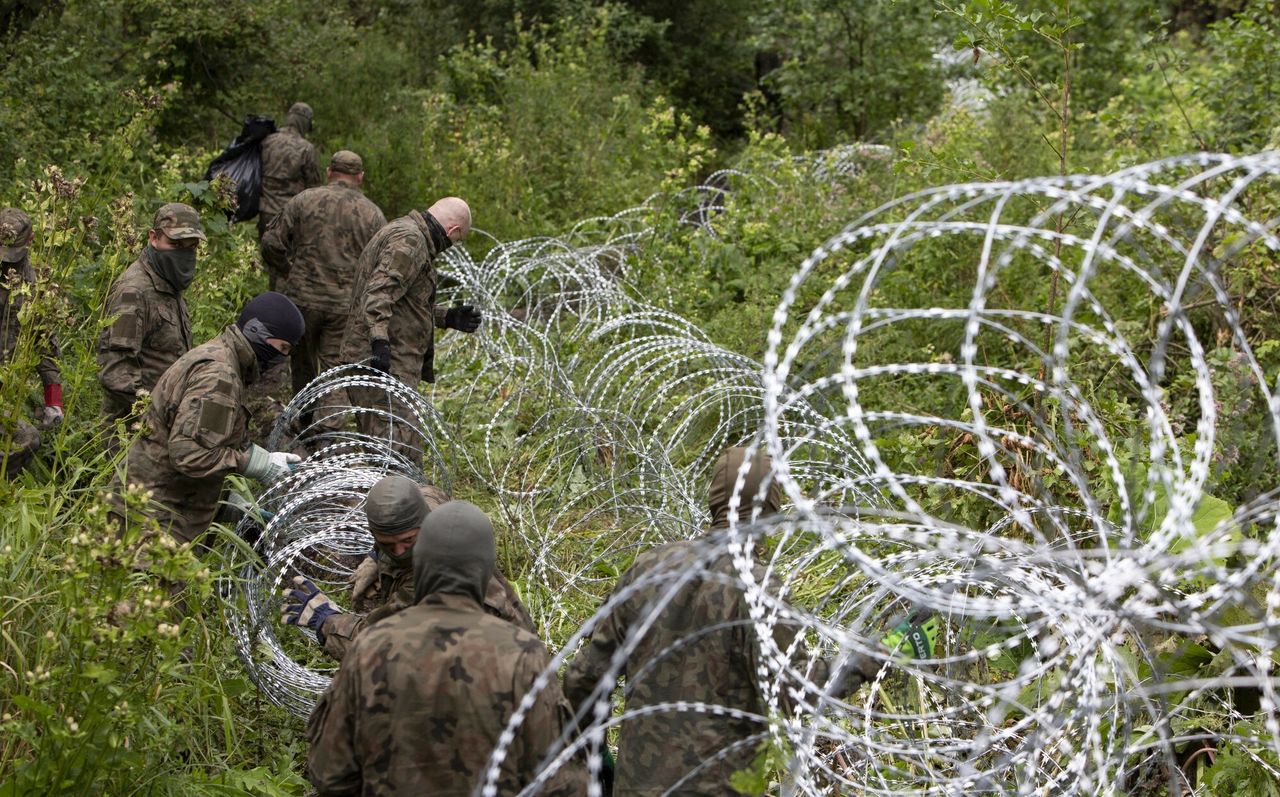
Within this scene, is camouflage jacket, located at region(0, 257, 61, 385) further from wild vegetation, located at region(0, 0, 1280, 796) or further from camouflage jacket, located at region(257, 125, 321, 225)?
camouflage jacket, located at region(257, 125, 321, 225)

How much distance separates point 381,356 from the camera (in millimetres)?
7113

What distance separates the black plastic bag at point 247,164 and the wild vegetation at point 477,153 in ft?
1.54

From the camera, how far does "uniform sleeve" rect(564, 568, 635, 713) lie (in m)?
3.84

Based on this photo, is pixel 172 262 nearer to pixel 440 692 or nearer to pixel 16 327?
pixel 16 327

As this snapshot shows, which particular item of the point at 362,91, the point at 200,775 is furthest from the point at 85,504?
the point at 362,91

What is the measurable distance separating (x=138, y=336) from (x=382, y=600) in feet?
7.58

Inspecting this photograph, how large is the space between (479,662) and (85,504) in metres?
2.81

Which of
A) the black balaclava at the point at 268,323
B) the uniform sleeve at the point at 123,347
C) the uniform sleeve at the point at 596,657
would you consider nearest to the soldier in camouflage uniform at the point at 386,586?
the uniform sleeve at the point at 596,657

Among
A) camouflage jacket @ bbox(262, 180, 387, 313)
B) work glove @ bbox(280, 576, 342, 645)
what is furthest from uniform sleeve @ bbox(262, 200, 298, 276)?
work glove @ bbox(280, 576, 342, 645)

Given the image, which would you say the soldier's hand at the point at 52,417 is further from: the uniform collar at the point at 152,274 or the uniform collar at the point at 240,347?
the uniform collar at the point at 240,347

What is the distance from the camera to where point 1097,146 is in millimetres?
13438

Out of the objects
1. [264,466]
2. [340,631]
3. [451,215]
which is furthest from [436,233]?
[340,631]

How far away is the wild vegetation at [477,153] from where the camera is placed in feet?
14.8

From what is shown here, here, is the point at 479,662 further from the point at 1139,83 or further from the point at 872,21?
the point at 1139,83
